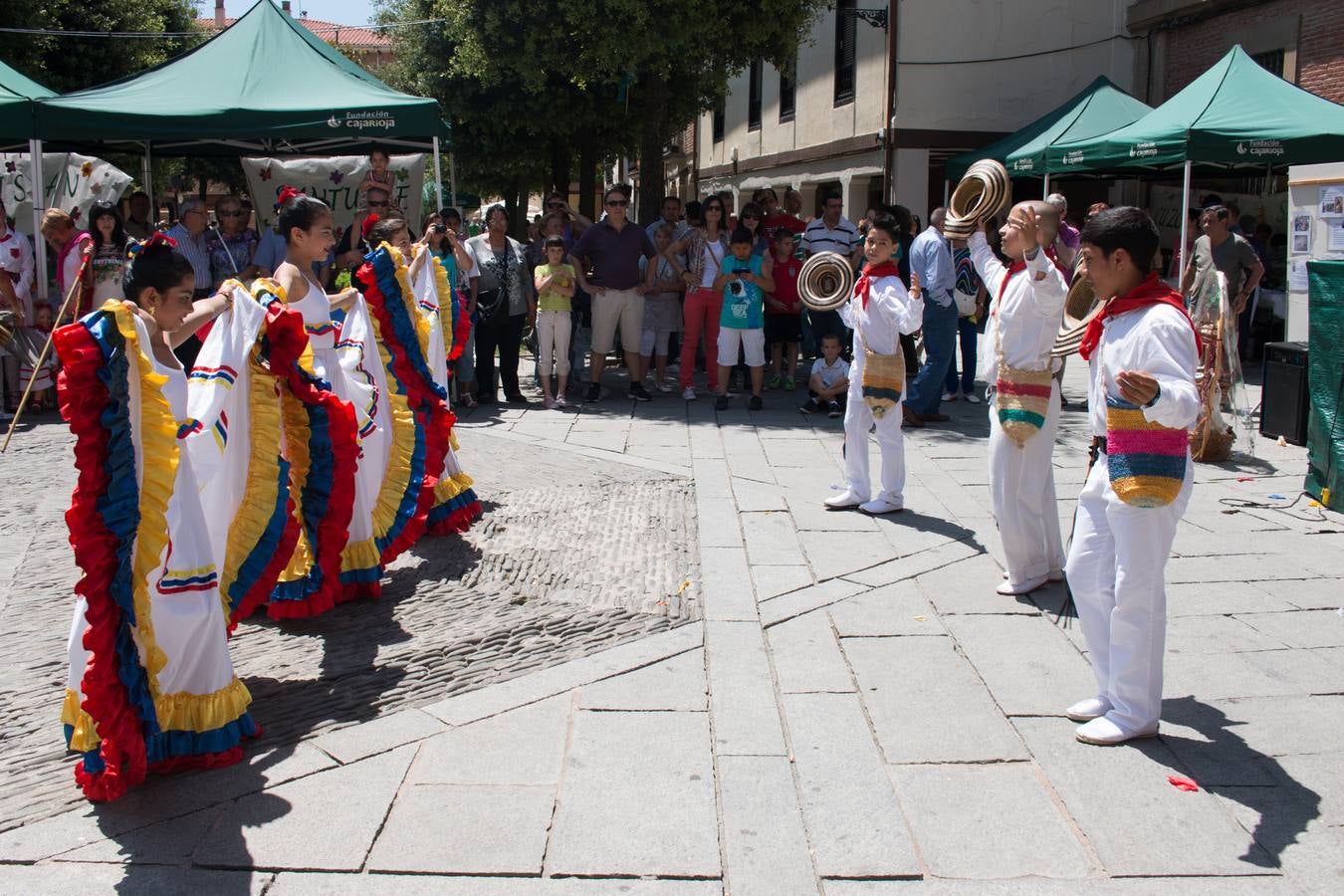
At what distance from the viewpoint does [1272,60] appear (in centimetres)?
1528

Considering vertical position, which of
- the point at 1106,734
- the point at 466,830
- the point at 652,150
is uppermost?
the point at 652,150

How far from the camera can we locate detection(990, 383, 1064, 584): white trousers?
5.41 m

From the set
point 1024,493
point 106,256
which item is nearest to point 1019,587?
point 1024,493

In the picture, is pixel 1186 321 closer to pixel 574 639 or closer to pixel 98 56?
pixel 574 639

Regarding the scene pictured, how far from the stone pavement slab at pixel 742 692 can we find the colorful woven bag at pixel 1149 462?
1.44 meters

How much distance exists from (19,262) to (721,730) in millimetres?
9016

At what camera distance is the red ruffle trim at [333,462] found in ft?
14.7

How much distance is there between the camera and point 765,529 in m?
6.71

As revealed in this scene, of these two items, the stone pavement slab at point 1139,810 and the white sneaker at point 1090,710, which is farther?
the white sneaker at point 1090,710

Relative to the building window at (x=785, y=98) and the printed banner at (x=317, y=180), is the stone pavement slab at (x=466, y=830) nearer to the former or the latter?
the printed banner at (x=317, y=180)

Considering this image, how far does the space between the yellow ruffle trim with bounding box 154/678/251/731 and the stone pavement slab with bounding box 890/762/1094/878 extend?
7.04 ft

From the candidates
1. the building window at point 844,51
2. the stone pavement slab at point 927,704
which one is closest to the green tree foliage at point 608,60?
the building window at point 844,51

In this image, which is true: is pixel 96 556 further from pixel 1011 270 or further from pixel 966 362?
pixel 966 362

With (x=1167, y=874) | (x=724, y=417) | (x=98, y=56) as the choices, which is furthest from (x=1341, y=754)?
(x=98, y=56)
